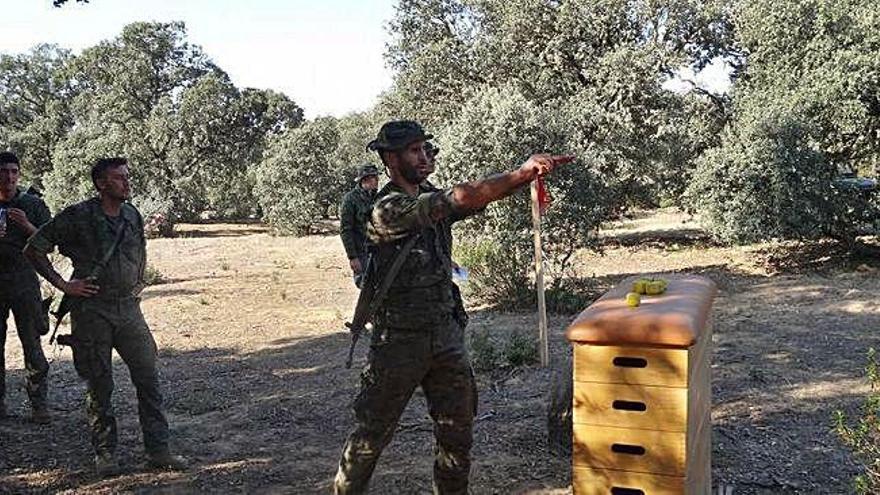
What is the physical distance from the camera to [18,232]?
552 centimetres

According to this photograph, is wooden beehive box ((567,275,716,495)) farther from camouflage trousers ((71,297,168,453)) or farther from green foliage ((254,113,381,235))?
green foliage ((254,113,381,235))

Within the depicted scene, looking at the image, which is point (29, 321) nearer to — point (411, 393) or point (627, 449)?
point (411, 393)

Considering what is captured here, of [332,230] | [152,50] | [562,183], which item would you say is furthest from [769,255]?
[152,50]

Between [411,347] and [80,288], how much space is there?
2.28m

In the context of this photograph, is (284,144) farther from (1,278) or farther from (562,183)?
(1,278)

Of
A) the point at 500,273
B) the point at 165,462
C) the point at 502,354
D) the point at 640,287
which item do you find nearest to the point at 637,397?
the point at 640,287

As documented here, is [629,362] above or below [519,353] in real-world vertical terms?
above

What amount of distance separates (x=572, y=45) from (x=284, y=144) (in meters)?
10.3

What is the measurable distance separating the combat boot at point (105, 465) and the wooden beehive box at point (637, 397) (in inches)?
122

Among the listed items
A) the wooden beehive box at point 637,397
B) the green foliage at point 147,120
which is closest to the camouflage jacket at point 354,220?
the wooden beehive box at point 637,397

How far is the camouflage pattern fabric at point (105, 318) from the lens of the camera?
4578 mm

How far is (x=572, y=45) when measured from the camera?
1479 cm

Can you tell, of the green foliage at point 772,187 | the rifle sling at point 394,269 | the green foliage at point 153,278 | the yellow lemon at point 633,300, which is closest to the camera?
the yellow lemon at point 633,300

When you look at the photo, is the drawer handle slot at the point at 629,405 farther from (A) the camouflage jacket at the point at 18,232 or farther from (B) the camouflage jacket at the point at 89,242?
(A) the camouflage jacket at the point at 18,232
